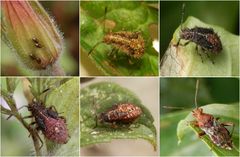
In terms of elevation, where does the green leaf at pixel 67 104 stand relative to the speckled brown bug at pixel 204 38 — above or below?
below

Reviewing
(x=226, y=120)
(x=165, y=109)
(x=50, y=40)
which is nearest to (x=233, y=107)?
(x=226, y=120)

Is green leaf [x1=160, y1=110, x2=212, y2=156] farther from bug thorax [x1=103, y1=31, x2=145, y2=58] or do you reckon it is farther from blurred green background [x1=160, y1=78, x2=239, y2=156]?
bug thorax [x1=103, y1=31, x2=145, y2=58]

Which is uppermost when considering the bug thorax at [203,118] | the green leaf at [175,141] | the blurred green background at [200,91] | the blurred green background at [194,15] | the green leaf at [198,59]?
the blurred green background at [194,15]

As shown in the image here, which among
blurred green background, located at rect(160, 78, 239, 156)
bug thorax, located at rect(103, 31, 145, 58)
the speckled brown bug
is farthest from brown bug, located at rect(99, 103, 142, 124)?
the speckled brown bug

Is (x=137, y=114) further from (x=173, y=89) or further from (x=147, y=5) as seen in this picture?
(x=147, y=5)

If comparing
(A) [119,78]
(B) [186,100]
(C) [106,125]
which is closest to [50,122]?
(C) [106,125]

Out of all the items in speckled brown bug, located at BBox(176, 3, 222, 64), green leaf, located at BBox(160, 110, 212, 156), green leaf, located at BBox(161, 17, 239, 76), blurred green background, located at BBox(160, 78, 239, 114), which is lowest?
green leaf, located at BBox(160, 110, 212, 156)

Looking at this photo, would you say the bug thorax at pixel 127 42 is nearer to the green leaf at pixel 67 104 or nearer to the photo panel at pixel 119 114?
the photo panel at pixel 119 114

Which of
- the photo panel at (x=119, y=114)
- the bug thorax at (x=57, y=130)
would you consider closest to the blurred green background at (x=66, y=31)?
the photo panel at (x=119, y=114)
